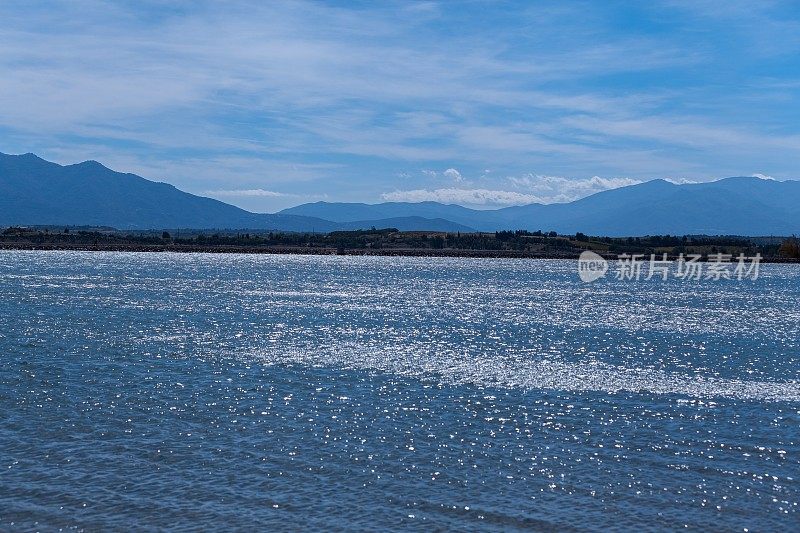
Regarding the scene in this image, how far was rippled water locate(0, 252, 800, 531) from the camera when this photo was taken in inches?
773

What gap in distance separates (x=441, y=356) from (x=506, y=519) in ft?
85.1

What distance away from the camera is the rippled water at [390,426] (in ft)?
64.4

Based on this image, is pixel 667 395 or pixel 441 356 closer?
pixel 667 395

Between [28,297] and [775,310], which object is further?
[775,310]

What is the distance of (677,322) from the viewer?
6988 cm

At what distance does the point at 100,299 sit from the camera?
7900cm

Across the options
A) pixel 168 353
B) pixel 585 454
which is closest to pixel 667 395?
pixel 585 454

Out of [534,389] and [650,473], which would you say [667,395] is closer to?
[534,389]

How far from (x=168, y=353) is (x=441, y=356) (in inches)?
548

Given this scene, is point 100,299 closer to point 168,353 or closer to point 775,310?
point 168,353

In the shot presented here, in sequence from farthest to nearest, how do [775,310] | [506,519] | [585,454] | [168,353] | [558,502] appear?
[775,310]
[168,353]
[585,454]
[558,502]
[506,519]

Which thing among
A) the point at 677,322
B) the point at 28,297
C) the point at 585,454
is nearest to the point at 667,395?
the point at 585,454

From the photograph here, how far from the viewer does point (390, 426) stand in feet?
90.3

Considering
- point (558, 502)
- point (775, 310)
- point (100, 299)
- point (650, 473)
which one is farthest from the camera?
point (775, 310)
